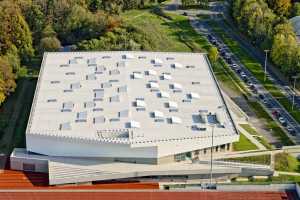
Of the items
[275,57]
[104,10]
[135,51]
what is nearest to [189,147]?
[135,51]

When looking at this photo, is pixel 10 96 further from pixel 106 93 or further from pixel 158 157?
pixel 158 157

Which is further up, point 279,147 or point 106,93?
point 106,93

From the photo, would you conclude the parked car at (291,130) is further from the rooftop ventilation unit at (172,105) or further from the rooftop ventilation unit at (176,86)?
the rooftop ventilation unit at (172,105)

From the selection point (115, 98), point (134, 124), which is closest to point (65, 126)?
point (134, 124)

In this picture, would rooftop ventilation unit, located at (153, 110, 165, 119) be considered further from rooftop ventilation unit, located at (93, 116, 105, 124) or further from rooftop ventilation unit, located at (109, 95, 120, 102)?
rooftop ventilation unit, located at (93, 116, 105, 124)

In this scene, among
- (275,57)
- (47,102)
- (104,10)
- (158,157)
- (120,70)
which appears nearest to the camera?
(158,157)

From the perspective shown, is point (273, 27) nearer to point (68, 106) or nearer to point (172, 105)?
point (172, 105)

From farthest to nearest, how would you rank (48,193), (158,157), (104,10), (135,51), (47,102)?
1. (104,10)
2. (135,51)
3. (47,102)
4. (158,157)
5. (48,193)
